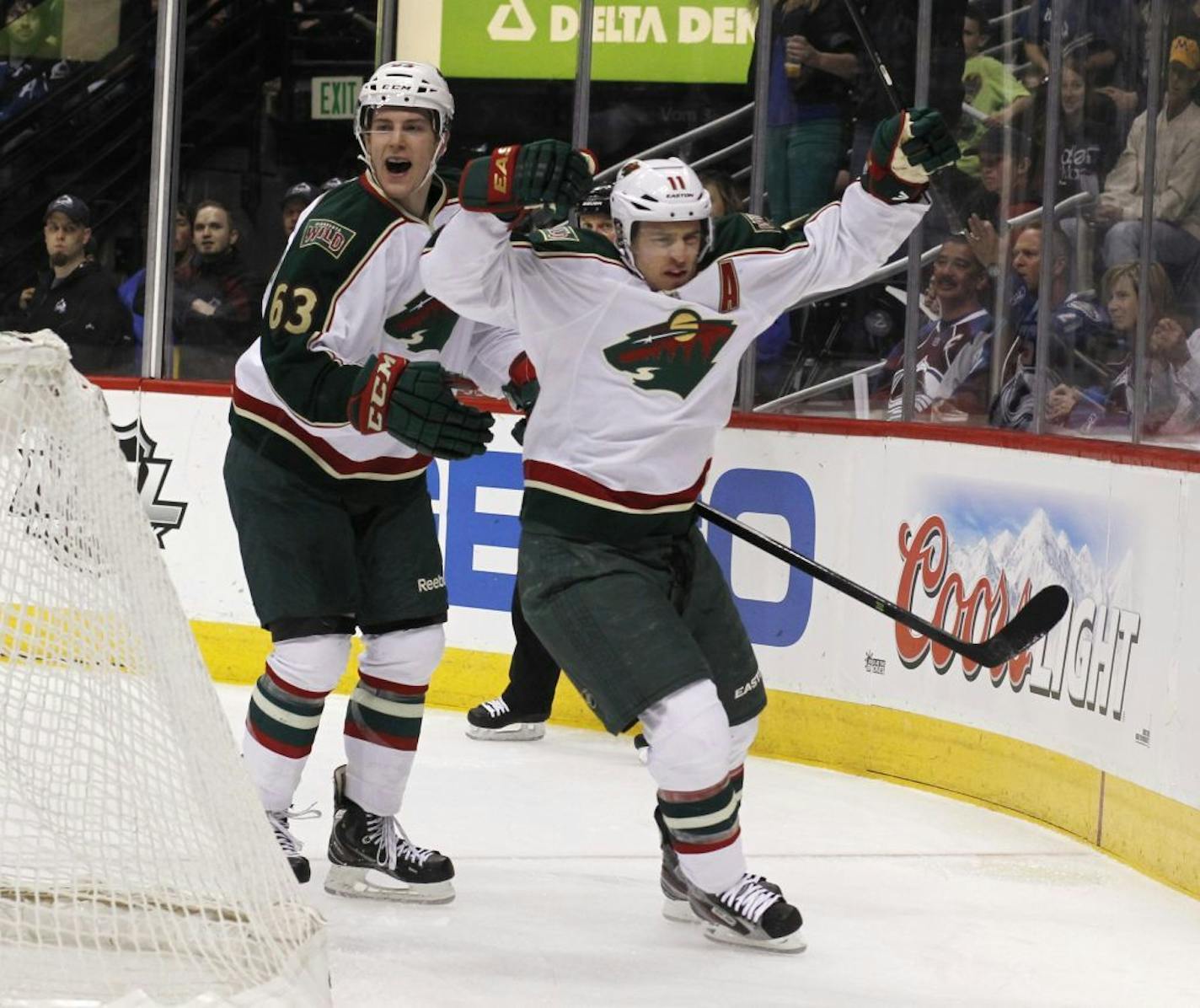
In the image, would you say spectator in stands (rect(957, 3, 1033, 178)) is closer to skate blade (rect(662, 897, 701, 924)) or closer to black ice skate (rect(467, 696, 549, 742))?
black ice skate (rect(467, 696, 549, 742))

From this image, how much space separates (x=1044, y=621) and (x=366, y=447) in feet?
4.24

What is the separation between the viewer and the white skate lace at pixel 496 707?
4.91 meters

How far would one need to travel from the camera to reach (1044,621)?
3674 mm

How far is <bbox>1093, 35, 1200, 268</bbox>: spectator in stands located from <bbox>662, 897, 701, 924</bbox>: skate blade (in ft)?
5.38

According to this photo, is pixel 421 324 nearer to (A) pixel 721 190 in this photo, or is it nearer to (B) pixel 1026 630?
(B) pixel 1026 630

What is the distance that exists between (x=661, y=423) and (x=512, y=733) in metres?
1.99

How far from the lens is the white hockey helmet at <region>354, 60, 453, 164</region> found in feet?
10.5

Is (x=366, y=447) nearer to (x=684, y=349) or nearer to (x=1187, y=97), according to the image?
(x=684, y=349)

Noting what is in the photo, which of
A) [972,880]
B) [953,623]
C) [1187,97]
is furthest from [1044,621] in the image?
[1187,97]

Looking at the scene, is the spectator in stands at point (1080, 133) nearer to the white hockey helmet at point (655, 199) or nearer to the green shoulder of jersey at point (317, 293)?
the white hockey helmet at point (655, 199)

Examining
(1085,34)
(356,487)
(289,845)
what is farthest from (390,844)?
(1085,34)

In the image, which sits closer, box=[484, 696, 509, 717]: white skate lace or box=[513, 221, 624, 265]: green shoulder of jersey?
box=[513, 221, 624, 265]: green shoulder of jersey

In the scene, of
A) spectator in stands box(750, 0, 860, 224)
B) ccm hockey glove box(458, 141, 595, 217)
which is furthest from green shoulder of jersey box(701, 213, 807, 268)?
spectator in stands box(750, 0, 860, 224)

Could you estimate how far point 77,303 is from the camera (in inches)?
250
